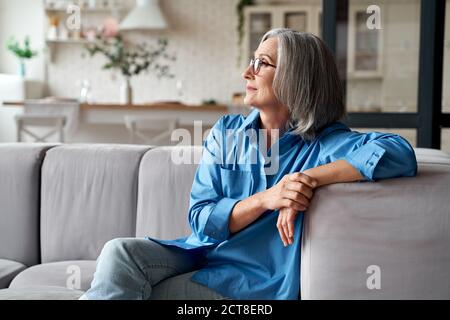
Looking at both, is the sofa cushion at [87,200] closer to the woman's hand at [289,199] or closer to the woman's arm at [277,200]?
the woman's arm at [277,200]

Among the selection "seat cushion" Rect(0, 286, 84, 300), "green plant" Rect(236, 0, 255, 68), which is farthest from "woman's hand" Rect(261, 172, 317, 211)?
"green plant" Rect(236, 0, 255, 68)

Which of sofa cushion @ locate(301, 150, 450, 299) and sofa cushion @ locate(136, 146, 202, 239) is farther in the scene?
sofa cushion @ locate(136, 146, 202, 239)

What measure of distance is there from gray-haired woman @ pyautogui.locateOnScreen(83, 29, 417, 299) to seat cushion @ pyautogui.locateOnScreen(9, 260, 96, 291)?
512 millimetres

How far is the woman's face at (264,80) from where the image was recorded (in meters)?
1.62

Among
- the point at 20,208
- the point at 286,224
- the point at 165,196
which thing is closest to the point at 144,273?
the point at 286,224

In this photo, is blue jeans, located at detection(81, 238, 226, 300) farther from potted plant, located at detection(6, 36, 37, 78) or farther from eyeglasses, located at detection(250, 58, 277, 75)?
potted plant, located at detection(6, 36, 37, 78)

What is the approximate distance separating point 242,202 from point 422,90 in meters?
1.55

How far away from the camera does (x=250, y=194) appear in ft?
5.27

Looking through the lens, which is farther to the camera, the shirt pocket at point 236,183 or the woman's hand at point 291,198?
the shirt pocket at point 236,183

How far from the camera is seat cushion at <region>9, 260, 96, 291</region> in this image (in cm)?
204

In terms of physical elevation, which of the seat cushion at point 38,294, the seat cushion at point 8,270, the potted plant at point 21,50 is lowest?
the seat cushion at point 8,270

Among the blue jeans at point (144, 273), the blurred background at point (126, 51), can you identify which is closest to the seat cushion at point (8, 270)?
the blue jeans at point (144, 273)

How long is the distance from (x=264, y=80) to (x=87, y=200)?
959 mm

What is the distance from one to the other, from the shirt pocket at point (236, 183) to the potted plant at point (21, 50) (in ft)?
18.4
